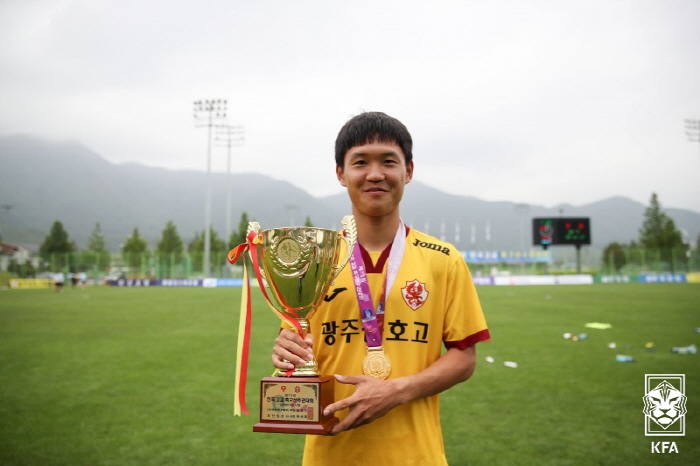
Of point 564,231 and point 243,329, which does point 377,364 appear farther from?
point 564,231

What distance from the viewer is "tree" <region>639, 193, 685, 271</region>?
2223 inches

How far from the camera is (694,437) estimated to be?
4520 mm

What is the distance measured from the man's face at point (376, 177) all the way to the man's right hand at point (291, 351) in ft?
1.68

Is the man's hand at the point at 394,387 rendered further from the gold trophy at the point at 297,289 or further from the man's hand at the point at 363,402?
the gold trophy at the point at 297,289

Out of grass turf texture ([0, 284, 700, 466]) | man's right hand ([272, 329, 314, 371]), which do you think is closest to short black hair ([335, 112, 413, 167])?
man's right hand ([272, 329, 314, 371])

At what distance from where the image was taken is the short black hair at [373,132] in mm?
1771

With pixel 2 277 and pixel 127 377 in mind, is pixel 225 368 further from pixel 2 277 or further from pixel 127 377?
pixel 2 277

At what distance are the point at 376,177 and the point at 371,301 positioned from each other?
43 cm

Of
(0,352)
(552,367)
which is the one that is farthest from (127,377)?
(552,367)

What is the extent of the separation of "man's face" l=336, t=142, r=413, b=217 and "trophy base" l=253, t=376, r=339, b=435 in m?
0.62

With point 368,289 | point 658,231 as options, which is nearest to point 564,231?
point 658,231

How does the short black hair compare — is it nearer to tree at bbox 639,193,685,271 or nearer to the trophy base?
the trophy base

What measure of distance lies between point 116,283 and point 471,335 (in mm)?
41399

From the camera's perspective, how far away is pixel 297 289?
5.57 feet
